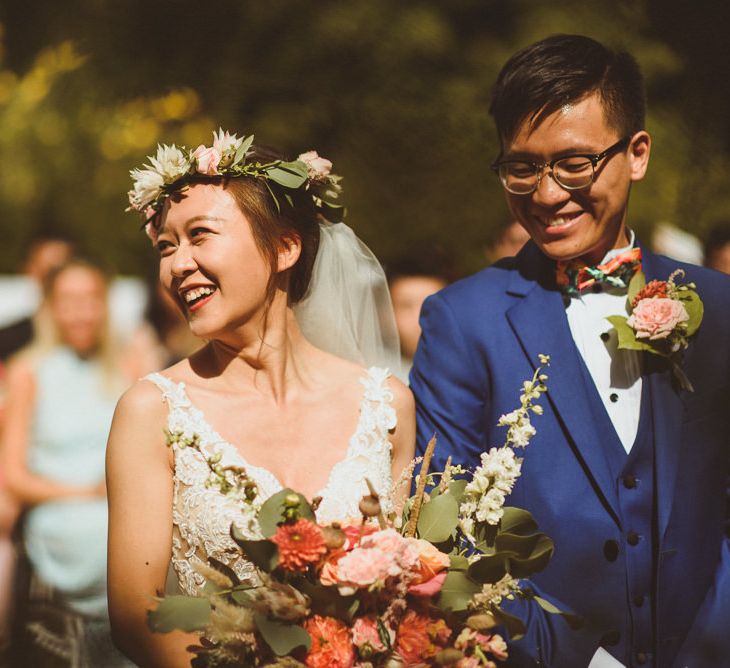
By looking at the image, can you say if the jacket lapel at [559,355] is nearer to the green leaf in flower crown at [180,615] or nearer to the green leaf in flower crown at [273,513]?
the green leaf in flower crown at [273,513]

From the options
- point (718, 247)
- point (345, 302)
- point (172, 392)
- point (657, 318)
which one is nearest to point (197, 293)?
point (172, 392)

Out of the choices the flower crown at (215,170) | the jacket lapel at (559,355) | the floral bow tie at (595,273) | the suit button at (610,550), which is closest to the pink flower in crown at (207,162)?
the flower crown at (215,170)

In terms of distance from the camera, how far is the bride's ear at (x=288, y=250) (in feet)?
8.87

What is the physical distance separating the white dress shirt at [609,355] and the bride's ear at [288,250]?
0.76 metres

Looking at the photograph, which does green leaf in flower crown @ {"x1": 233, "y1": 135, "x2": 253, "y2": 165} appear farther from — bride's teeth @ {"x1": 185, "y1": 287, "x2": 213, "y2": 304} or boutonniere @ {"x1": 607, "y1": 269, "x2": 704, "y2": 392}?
boutonniere @ {"x1": 607, "y1": 269, "x2": 704, "y2": 392}

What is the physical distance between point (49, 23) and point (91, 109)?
1.72ft

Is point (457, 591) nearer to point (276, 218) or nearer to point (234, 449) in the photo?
point (234, 449)

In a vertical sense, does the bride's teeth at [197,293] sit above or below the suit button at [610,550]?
above

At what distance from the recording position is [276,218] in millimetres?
2666

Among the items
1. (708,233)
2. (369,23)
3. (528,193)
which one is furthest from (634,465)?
(369,23)

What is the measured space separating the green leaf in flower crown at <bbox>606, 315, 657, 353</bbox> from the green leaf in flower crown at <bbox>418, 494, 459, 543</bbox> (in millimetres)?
750

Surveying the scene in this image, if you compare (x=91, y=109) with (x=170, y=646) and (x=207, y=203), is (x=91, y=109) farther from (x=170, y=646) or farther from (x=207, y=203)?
(x=170, y=646)

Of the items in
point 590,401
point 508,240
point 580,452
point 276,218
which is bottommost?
point 580,452

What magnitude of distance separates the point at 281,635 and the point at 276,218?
119 centimetres
